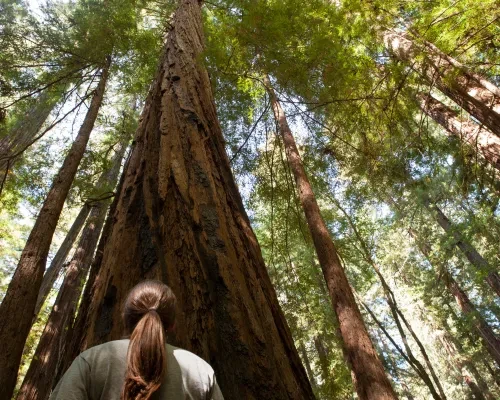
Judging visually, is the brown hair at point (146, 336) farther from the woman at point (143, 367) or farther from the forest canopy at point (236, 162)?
the forest canopy at point (236, 162)

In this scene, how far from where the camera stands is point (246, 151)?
7.11 m

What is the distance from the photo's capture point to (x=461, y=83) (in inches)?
182

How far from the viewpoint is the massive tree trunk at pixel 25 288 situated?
11.7 ft

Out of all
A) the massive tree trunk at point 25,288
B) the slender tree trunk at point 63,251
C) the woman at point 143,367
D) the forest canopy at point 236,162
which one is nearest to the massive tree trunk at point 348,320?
the forest canopy at point 236,162

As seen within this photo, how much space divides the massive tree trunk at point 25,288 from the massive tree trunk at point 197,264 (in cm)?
246

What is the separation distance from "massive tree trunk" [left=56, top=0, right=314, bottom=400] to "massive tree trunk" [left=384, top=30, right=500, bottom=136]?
2.51m

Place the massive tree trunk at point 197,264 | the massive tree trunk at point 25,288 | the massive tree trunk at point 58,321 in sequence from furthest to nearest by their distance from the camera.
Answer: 1. the massive tree trunk at point 58,321
2. the massive tree trunk at point 25,288
3. the massive tree trunk at point 197,264

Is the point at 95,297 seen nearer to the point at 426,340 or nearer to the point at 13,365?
the point at 13,365

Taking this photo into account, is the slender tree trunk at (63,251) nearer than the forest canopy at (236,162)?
No

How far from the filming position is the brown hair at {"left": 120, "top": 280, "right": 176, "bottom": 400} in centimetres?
105

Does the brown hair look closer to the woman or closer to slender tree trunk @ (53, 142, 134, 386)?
the woman

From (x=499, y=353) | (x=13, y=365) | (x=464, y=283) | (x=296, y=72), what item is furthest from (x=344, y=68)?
(x=464, y=283)

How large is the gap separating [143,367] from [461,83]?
5103 millimetres

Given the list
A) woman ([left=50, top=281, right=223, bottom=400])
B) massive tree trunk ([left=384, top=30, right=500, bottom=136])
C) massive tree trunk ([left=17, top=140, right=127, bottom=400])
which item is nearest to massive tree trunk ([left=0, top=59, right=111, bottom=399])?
massive tree trunk ([left=17, top=140, right=127, bottom=400])
